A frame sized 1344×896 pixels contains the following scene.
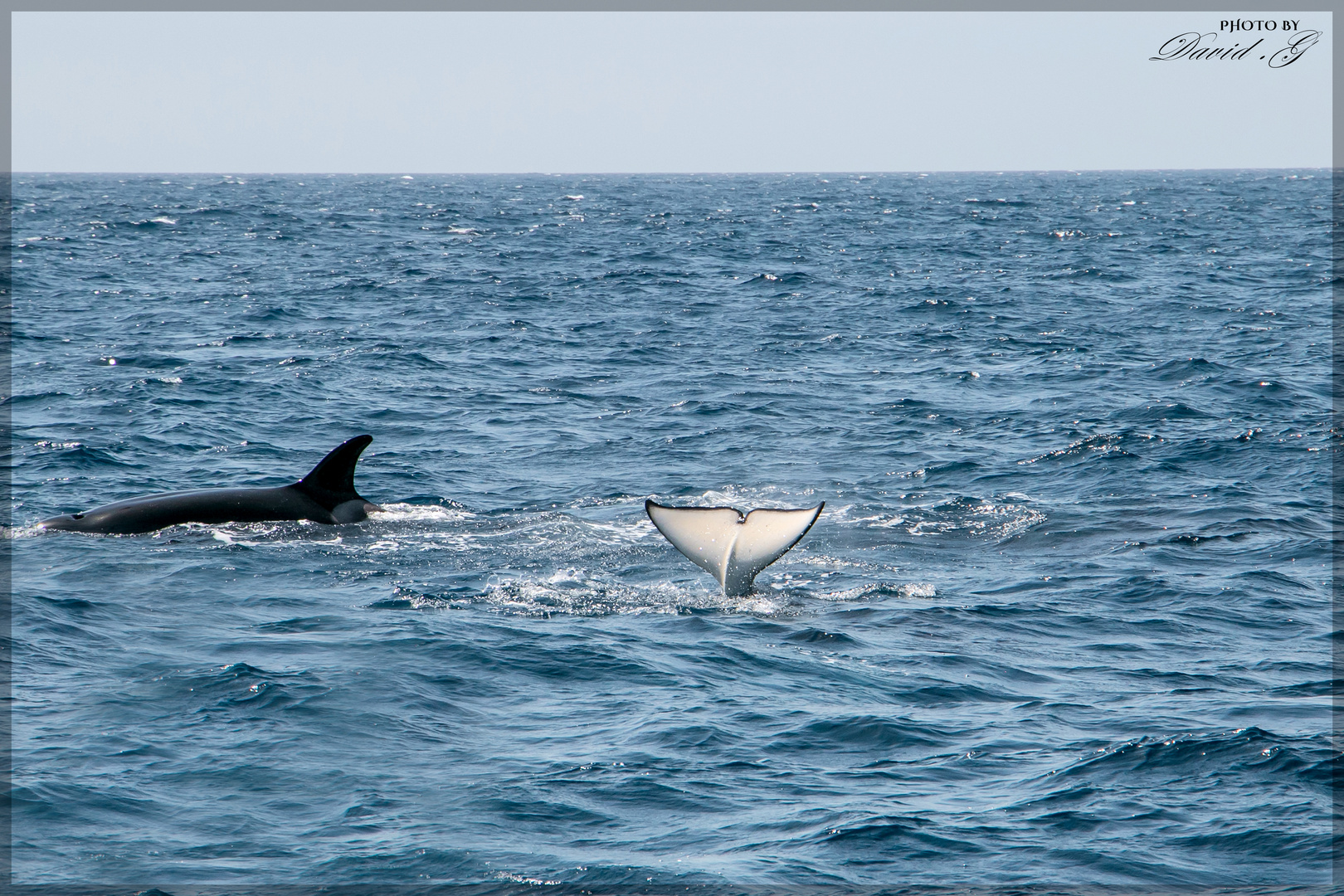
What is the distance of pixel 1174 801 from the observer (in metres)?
8.41

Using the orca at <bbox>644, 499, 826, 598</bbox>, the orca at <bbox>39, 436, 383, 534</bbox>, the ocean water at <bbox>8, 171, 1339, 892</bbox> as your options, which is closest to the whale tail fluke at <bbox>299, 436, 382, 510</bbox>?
the orca at <bbox>39, 436, 383, 534</bbox>

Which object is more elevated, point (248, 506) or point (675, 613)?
point (248, 506)

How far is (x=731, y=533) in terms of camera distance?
12336 mm

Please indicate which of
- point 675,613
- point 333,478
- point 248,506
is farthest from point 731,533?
point 248,506

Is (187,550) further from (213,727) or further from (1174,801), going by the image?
(1174,801)

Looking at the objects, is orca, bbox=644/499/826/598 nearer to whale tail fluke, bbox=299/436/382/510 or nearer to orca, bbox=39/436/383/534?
orca, bbox=39/436/383/534

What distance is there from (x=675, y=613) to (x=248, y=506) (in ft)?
18.2

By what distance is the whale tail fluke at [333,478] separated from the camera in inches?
610

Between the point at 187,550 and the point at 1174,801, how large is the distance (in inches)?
391

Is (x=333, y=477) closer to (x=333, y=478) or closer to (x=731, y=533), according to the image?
(x=333, y=478)

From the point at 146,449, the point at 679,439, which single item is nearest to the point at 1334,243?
the point at 679,439

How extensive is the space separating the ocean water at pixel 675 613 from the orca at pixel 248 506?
250 mm

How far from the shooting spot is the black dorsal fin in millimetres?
15484

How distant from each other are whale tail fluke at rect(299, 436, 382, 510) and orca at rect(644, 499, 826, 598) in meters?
4.74
